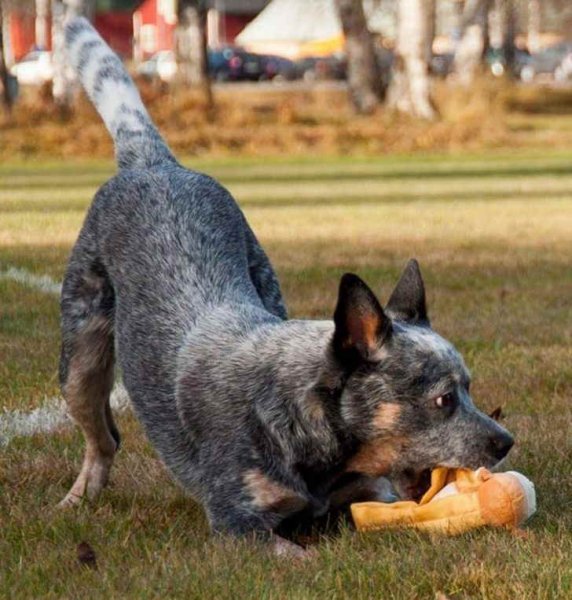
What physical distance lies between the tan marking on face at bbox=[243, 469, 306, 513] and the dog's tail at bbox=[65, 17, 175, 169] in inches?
70.1

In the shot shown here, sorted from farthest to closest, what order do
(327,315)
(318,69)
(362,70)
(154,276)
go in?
(318,69) < (362,70) < (327,315) < (154,276)

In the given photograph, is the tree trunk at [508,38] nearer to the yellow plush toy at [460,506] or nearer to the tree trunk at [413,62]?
the tree trunk at [413,62]

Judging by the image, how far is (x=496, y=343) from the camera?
26.8 feet

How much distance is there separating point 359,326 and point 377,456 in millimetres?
380

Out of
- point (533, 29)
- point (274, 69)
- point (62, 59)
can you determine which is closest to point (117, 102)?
point (62, 59)

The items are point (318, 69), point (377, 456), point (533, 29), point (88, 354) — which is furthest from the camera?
point (533, 29)

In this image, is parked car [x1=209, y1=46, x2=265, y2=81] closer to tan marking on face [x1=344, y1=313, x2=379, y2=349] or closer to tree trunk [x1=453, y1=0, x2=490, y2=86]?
tree trunk [x1=453, y1=0, x2=490, y2=86]

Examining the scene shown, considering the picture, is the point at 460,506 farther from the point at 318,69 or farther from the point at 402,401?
the point at 318,69

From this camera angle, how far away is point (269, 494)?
14.5 feet

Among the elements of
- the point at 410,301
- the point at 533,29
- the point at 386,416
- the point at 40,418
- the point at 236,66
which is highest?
the point at 410,301

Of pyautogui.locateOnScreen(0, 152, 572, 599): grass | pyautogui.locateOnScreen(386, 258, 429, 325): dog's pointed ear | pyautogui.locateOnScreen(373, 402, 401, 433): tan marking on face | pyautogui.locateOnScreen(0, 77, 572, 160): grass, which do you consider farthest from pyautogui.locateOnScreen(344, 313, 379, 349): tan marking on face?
pyautogui.locateOnScreen(0, 77, 572, 160): grass

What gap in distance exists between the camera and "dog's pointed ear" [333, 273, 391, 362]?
435 cm

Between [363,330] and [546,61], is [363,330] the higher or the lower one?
the higher one

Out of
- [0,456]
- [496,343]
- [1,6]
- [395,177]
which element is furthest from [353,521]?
[1,6]
